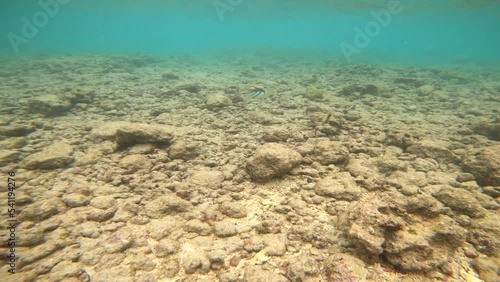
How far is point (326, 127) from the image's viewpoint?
6383mm

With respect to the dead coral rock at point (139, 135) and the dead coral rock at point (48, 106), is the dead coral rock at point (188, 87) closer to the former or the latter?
the dead coral rock at point (48, 106)

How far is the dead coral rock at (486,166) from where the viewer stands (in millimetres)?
4168

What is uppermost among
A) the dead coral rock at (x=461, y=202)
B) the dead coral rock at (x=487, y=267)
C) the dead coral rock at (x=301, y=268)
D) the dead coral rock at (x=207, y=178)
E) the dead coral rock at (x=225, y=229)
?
the dead coral rock at (x=461, y=202)

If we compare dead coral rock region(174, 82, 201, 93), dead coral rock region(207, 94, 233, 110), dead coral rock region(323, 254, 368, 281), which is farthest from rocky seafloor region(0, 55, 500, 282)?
Result: dead coral rock region(174, 82, 201, 93)

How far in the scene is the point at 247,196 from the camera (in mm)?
4145

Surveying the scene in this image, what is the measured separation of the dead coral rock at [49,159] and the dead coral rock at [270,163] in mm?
3834

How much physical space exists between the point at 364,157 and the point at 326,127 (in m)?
1.44

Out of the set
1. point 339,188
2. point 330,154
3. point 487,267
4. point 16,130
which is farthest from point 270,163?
point 16,130

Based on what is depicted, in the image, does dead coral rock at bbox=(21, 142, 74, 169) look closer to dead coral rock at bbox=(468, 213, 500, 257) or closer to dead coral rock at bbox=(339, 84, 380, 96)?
dead coral rock at bbox=(468, 213, 500, 257)

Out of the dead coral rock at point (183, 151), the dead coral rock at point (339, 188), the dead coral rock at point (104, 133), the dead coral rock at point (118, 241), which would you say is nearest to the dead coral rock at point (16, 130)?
the dead coral rock at point (104, 133)

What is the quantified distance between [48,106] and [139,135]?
4.72m

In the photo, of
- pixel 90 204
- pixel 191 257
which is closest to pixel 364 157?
pixel 191 257

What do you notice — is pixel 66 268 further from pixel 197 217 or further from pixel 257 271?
pixel 257 271

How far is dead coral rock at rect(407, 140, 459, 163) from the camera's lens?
5094 mm
